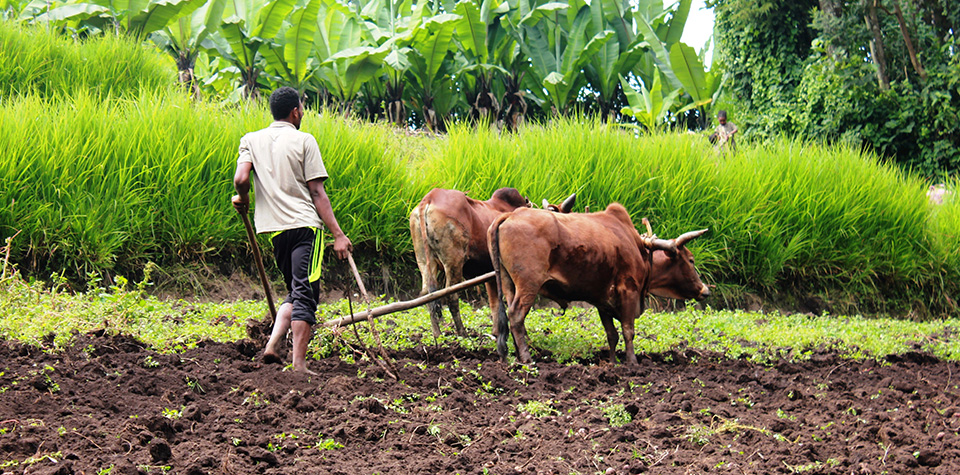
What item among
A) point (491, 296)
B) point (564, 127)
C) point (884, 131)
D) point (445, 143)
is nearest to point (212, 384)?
point (491, 296)

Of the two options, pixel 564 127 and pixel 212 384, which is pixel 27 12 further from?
pixel 212 384

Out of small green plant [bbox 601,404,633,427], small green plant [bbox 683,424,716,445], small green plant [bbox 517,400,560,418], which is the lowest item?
small green plant [bbox 517,400,560,418]

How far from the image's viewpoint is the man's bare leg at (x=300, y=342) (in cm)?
450

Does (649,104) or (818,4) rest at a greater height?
(818,4)

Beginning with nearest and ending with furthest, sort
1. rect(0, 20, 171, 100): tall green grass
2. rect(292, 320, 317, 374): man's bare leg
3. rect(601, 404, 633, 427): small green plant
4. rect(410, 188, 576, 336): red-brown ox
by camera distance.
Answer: rect(601, 404, 633, 427): small green plant
rect(292, 320, 317, 374): man's bare leg
rect(410, 188, 576, 336): red-brown ox
rect(0, 20, 171, 100): tall green grass

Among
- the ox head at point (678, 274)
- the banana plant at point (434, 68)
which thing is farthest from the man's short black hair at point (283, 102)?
the banana plant at point (434, 68)

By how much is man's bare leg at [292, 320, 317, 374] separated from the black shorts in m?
0.03

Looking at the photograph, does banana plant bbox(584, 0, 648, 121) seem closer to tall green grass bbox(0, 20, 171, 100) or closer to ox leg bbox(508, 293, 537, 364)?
tall green grass bbox(0, 20, 171, 100)

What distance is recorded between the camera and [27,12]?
15961 millimetres

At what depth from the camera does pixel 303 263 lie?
4535 mm

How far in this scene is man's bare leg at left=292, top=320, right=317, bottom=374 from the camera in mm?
4496

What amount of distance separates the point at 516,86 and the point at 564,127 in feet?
33.3

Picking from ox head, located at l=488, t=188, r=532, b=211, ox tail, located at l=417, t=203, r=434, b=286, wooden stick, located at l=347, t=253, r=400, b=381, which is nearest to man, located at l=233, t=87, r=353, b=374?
wooden stick, located at l=347, t=253, r=400, b=381

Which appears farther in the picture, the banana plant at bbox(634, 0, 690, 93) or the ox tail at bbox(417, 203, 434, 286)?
the banana plant at bbox(634, 0, 690, 93)
